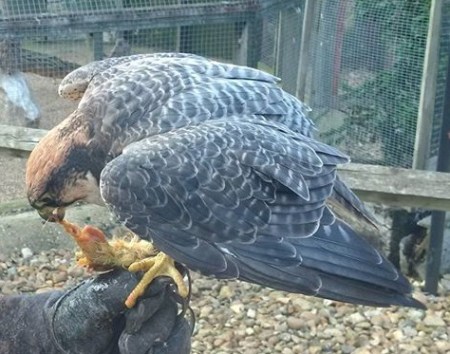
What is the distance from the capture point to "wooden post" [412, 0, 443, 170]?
4344 mm

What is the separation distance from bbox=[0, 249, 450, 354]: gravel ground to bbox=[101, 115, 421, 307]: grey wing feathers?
142 centimetres

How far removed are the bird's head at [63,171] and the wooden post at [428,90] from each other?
225 centimetres

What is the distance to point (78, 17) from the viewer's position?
5.44 m

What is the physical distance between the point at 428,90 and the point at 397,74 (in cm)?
42

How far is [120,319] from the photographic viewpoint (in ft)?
8.45

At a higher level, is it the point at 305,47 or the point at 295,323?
the point at 305,47

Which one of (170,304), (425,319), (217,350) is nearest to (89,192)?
(170,304)

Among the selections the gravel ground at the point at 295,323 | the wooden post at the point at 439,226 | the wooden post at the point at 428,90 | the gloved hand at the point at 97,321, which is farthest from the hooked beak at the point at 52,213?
the wooden post at the point at 428,90

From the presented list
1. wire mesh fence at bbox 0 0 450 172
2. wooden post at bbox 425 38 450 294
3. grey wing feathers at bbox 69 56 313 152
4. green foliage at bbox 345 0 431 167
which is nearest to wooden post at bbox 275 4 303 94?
wire mesh fence at bbox 0 0 450 172

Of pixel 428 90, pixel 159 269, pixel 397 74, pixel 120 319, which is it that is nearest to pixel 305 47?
pixel 397 74

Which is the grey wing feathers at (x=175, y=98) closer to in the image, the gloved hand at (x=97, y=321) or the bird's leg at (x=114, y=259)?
the bird's leg at (x=114, y=259)

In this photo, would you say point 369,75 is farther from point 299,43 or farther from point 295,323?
point 295,323

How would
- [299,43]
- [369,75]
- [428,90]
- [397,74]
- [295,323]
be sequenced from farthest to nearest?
[299,43], [369,75], [397,74], [428,90], [295,323]

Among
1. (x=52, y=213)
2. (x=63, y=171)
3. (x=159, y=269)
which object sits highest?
(x=63, y=171)
